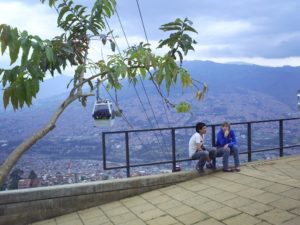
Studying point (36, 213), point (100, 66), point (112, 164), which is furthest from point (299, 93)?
point (100, 66)

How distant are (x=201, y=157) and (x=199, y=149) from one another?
0.70 feet

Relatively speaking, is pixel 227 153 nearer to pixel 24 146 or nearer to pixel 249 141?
pixel 249 141

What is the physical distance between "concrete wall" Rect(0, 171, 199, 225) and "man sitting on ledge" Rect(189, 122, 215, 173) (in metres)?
0.80

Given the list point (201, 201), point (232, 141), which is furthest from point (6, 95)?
Answer: point (232, 141)

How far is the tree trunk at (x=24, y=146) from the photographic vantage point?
2594 mm

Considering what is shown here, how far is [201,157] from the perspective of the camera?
27.0 feet

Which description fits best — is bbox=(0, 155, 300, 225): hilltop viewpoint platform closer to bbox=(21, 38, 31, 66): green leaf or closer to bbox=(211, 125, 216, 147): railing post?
bbox=(211, 125, 216, 147): railing post

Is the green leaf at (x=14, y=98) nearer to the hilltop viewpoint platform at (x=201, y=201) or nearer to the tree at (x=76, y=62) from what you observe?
the tree at (x=76, y=62)

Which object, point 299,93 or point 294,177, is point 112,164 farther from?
point 299,93

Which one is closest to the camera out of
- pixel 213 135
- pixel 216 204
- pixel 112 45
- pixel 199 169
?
pixel 112 45

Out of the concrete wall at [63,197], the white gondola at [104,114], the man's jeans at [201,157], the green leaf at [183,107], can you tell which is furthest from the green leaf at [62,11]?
the man's jeans at [201,157]

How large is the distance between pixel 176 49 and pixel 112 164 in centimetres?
572

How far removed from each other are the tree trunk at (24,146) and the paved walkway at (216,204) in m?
3.38

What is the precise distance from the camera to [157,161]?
8547mm
